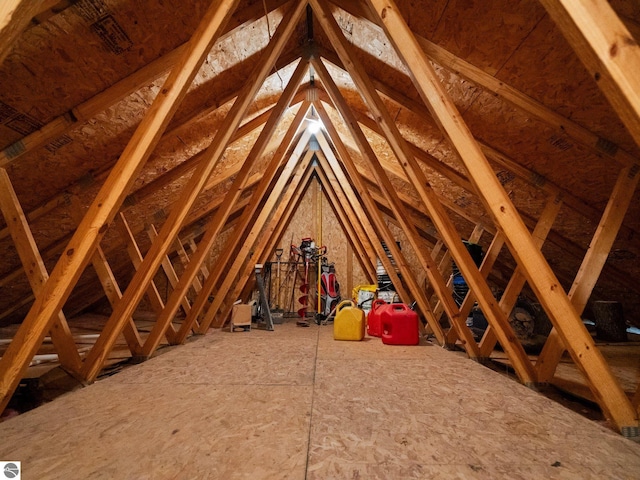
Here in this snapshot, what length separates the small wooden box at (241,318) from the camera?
3.92m

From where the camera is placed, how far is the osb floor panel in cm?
97

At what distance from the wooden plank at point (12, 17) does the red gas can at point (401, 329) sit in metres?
3.25

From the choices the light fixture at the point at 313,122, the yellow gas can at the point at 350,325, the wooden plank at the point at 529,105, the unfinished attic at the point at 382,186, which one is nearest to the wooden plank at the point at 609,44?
the unfinished attic at the point at 382,186

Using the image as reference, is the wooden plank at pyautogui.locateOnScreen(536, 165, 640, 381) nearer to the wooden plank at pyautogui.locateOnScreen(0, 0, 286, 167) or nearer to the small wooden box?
the wooden plank at pyautogui.locateOnScreen(0, 0, 286, 167)

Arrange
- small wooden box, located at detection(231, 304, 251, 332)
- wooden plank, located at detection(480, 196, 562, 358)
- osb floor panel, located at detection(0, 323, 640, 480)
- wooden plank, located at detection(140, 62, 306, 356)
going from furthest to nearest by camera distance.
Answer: small wooden box, located at detection(231, 304, 251, 332)
wooden plank, located at detection(140, 62, 306, 356)
wooden plank, located at detection(480, 196, 562, 358)
osb floor panel, located at detection(0, 323, 640, 480)

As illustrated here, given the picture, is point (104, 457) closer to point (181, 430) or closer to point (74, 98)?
point (181, 430)

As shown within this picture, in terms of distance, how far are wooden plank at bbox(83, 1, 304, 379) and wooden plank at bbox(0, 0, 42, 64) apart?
49.0 inches

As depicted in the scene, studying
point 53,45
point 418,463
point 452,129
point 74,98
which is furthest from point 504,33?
point 74,98

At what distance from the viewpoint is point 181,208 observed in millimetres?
2082

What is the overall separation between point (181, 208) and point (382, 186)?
6.50 ft

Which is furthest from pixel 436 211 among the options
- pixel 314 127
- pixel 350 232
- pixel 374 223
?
pixel 350 232

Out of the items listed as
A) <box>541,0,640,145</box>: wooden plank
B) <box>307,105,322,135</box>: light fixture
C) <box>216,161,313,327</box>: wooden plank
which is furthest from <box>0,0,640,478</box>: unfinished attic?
<box>216,161,313,327</box>: wooden plank

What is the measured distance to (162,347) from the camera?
2902mm

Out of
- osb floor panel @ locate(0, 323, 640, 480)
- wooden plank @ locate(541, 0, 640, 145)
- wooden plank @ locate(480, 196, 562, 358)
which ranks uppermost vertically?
wooden plank @ locate(541, 0, 640, 145)
